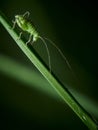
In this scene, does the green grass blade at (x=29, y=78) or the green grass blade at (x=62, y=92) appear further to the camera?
the green grass blade at (x=29, y=78)

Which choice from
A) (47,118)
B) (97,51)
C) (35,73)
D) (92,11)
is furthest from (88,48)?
(47,118)

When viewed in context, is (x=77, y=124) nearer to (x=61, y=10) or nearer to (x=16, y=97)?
(x=16, y=97)

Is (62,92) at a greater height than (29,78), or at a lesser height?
greater

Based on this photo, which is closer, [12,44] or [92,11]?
[12,44]

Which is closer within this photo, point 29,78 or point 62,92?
point 62,92

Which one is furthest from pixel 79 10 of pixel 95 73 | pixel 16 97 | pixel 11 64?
pixel 16 97

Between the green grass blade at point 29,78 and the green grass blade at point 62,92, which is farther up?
the green grass blade at point 62,92

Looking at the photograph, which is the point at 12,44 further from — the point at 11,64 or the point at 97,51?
the point at 97,51

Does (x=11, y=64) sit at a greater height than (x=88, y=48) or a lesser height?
greater

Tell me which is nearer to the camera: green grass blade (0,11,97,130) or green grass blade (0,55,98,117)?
green grass blade (0,11,97,130)

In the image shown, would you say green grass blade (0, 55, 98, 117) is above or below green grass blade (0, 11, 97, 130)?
below

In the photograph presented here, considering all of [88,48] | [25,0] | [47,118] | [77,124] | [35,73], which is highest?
[25,0]
